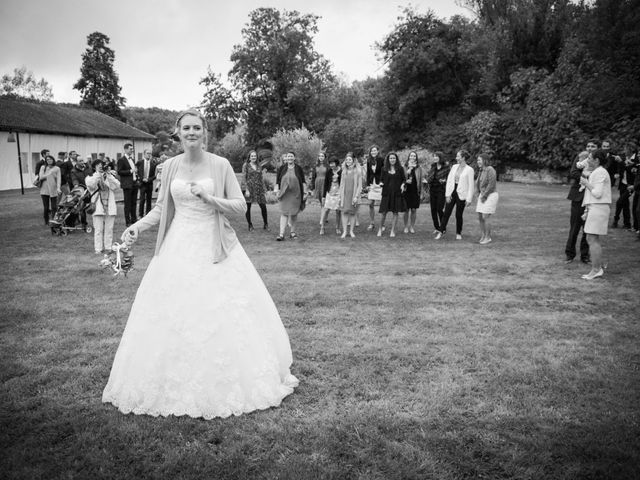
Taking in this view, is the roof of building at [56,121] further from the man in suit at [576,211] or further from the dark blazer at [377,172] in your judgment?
the man in suit at [576,211]

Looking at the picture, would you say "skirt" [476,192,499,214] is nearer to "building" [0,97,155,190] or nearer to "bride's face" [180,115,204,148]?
"bride's face" [180,115,204,148]

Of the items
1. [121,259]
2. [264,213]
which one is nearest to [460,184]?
[264,213]

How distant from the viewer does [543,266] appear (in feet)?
30.2

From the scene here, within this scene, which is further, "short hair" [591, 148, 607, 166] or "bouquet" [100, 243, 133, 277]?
"short hair" [591, 148, 607, 166]

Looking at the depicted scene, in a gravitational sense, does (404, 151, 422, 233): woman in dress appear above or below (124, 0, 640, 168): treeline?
below

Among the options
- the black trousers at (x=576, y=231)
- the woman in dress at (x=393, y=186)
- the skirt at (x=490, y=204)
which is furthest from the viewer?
the woman in dress at (x=393, y=186)

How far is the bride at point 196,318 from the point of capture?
368 centimetres

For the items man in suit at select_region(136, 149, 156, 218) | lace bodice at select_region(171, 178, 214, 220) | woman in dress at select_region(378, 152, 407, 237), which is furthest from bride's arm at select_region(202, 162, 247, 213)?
man in suit at select_region(136, 149, 156, 218)

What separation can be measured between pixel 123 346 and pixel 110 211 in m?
6.76

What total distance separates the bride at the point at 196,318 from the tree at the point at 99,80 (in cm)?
6438

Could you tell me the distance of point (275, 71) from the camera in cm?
4772

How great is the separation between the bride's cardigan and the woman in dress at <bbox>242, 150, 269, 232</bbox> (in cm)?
912

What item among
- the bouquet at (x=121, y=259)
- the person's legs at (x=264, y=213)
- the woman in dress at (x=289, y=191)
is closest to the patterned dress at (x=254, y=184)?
the person's legs at (x=264, y=213)

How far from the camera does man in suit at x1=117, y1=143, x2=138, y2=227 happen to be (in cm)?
1350
